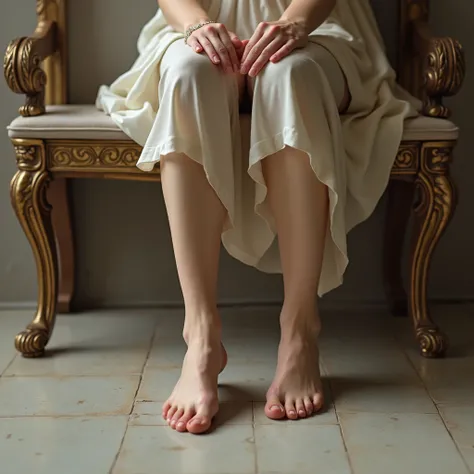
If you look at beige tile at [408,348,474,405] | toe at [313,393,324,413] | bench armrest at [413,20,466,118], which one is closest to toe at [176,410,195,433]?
toe at [313,393,324,413]

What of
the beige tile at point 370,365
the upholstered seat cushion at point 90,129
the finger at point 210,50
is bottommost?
the beige tile at point 370,365

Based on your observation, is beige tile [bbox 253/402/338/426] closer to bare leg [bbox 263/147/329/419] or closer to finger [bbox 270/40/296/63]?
bare leg [bbox 263/147/329/419]

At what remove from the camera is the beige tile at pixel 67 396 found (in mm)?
1367

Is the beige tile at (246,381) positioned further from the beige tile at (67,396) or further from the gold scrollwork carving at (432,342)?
the gold scrollwork carving at (432,342)

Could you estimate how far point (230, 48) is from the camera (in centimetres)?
137

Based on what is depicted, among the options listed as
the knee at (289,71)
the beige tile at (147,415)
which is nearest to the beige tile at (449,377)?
the beige tile at (147,415)

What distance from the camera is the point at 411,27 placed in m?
1.84

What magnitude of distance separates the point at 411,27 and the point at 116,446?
3.88ft

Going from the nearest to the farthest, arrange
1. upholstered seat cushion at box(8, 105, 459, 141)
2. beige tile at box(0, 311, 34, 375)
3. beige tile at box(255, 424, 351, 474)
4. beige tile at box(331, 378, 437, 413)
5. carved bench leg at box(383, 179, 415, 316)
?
beige tile at box(255, 424, 351, 474), beige tile at box(331, 378, 437, 413), upholstered seat cushion at box(8, 105, 459, 141), beige tile at box(0, 311, 34, 375), carved bench leg at box(383, 179, 415, 316)

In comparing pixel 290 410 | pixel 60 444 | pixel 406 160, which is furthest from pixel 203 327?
pixel 406 160

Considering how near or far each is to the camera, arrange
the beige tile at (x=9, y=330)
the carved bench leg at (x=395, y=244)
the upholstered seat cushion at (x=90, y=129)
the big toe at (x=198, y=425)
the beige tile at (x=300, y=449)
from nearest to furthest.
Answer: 1. the beige tile at (x=300, y=449)
2. the big toe at (x=198, y=425)
3. the upholstered seat cushion at (x=90, y=129)
4. the beige tile at (x=9, y=330)
5. the carved bench leg at (x=395, y=244)

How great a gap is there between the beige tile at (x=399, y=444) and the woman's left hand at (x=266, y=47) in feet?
2.04

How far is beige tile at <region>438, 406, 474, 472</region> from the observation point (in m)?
1.21

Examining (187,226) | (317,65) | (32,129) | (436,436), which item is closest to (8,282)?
(32,129)
